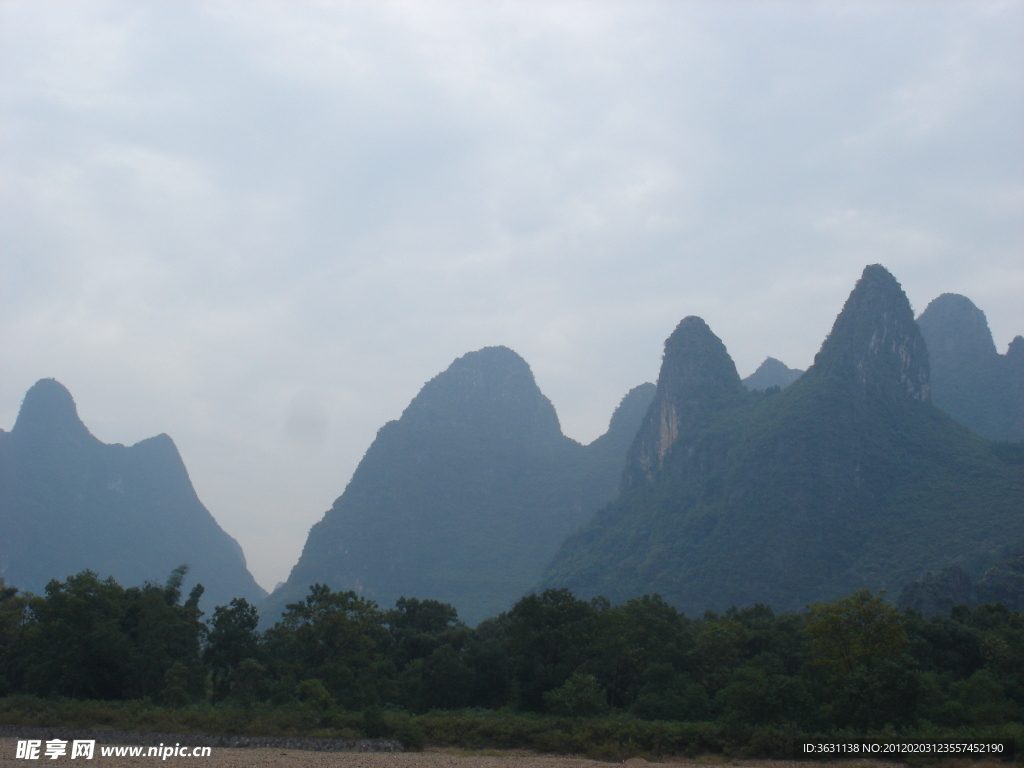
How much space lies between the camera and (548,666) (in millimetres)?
30062

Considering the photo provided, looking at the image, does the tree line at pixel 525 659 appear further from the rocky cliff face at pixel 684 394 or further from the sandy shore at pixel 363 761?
the rocky cliff face at pixel 684 394

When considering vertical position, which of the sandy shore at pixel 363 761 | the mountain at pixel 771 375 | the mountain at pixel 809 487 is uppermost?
the mountain at pixel 771 375

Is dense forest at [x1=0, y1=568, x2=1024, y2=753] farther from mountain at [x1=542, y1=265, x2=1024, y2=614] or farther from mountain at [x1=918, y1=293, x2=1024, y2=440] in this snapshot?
mountain at [x1=918, y1=293, x2=1024, y2=440]

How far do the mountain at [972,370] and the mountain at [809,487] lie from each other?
956 inches

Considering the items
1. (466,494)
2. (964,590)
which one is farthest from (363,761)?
(466,494)

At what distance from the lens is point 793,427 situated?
90.1 m

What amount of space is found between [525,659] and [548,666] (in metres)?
1.01

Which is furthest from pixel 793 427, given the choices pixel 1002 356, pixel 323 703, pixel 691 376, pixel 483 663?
pixel 323 703

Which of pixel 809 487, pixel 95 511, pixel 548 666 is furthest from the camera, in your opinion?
pixel 95 511

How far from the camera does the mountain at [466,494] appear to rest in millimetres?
131500

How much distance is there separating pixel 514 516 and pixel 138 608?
121504mm

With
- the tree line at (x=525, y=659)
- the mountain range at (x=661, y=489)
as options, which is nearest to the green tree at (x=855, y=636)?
the tree line at (x=525, y=659)

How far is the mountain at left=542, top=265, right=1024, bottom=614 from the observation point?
7394 centimetres

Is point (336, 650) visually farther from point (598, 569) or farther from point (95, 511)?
point (95, 511)
